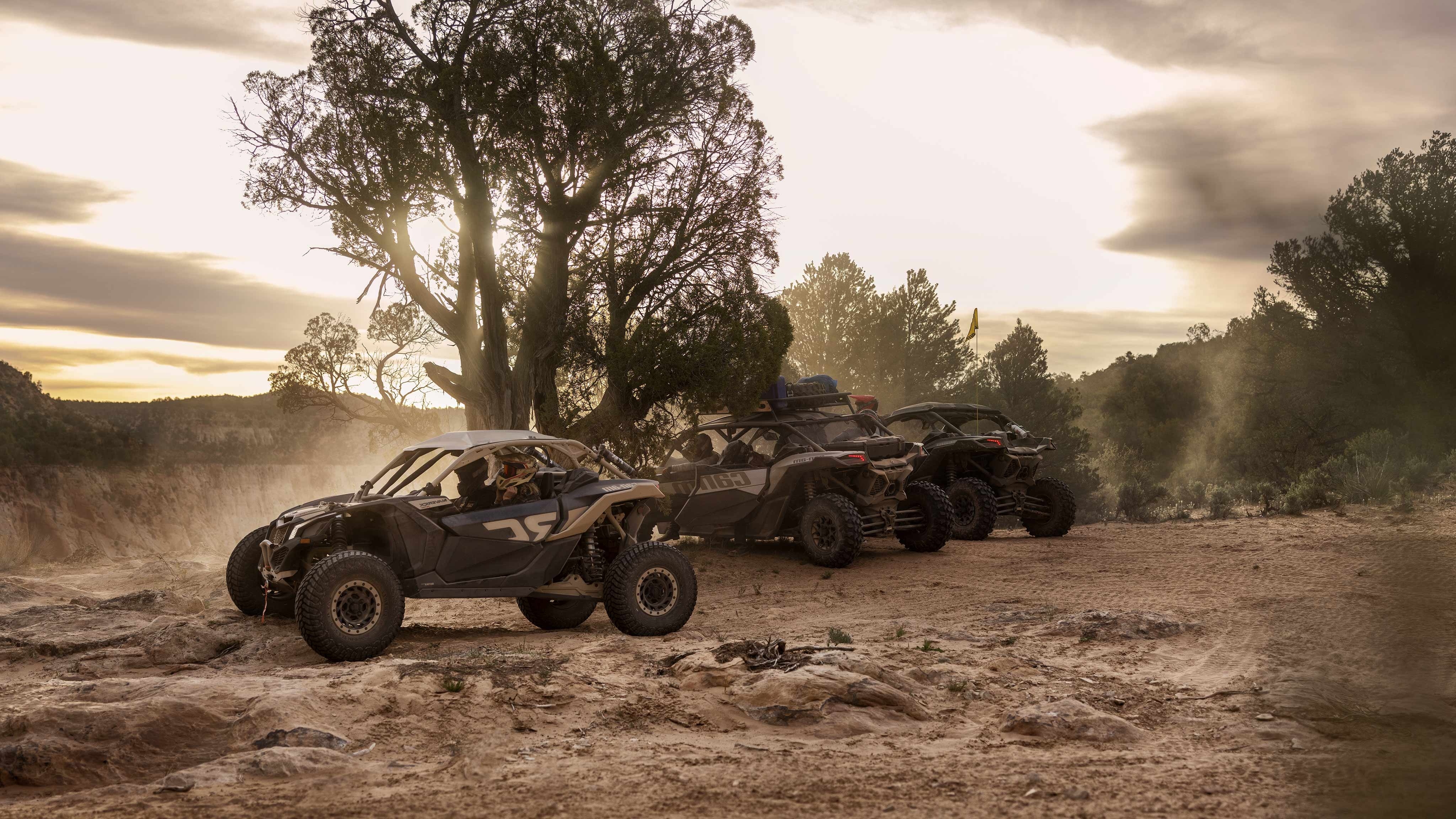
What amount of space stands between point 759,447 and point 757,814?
10317 mm

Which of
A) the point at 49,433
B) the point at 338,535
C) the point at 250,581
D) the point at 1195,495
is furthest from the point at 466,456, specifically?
the point at 1195,495

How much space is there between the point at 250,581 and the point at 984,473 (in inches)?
443

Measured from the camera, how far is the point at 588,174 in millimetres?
16797

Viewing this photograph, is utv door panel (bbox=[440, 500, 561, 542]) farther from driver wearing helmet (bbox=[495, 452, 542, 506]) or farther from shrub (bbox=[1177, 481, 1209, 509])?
shrub (bbox=[1177, 481, 1209, 509])

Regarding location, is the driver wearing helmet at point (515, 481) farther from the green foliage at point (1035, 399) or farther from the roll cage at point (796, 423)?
the green foliage at point (1035, 399)

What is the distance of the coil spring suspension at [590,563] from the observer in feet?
30.2

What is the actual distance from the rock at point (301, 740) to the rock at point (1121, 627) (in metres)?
5.69

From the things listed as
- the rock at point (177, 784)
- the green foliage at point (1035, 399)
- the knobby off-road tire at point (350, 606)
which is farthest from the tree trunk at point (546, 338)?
the green foliage at point (1035, 399)

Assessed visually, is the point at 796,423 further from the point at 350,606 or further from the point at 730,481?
the point at 350,606

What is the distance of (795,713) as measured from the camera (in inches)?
237

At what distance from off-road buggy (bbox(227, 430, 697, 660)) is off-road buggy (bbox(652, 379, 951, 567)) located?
4321mm

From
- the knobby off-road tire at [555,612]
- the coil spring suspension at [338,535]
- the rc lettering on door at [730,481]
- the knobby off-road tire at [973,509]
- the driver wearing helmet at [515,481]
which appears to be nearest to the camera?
the coil spring suspension at [338,535]

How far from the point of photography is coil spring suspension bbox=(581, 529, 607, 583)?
30.2 ft

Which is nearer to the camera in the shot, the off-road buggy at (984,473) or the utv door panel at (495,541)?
the utv door panel at (495,541)
